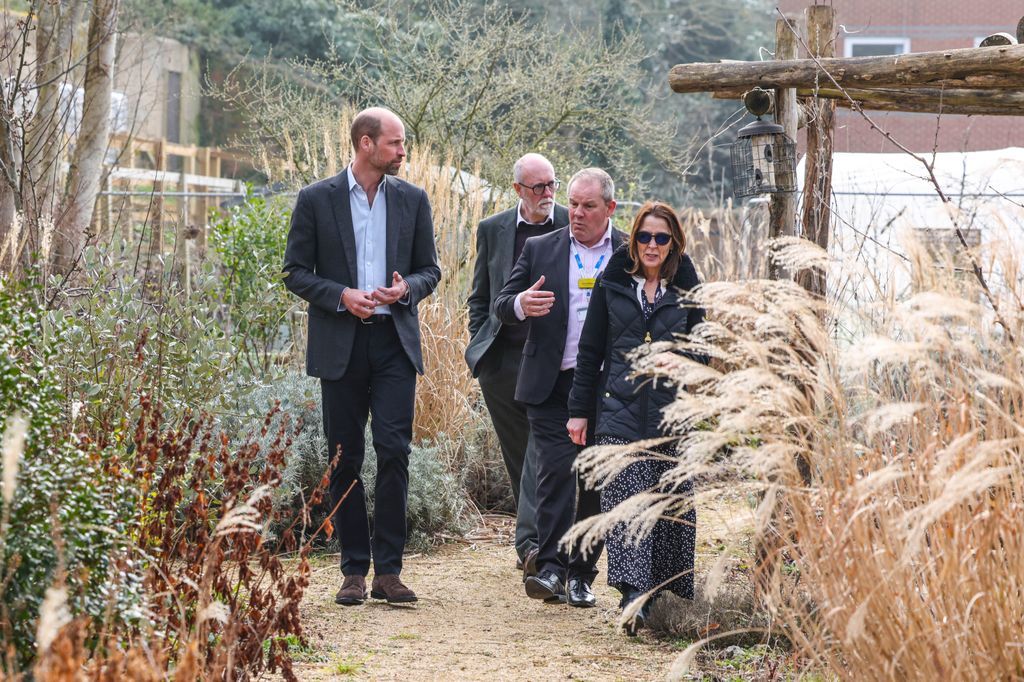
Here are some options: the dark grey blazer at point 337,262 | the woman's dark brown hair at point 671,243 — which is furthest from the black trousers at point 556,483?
the woman's dark brown hair at point 671,243

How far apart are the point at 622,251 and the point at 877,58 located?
157 centimetres

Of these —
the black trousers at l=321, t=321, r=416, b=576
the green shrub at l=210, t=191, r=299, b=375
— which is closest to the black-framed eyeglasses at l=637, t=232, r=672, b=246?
the black trousers at l=321, t=321, r=416, b=576

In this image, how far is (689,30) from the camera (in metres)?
32.3

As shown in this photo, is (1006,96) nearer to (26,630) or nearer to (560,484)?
(560,484)

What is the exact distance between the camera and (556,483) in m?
6.03

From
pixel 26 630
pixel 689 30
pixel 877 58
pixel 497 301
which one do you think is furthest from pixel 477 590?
pixel 689 30

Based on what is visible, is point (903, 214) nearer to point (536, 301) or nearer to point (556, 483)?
point (536, 301)

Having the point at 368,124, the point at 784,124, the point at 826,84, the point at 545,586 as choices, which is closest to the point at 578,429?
the point at 545,586

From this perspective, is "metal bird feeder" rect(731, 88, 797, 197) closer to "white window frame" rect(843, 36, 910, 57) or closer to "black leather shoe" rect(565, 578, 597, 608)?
"black leather shoe" rect(565, 578, 597, 608)

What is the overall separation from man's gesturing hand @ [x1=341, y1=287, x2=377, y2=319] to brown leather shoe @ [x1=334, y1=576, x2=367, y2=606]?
1.21 m

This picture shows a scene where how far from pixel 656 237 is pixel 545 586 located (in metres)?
1.70

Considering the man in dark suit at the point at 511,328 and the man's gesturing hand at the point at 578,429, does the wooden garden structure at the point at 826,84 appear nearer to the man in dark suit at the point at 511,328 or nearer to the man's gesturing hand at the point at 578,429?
the man in dark suit at the point at 511,328

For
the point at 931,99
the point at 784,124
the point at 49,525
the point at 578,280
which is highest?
the point at 931,99

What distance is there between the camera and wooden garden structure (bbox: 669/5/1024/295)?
586 centimetres
